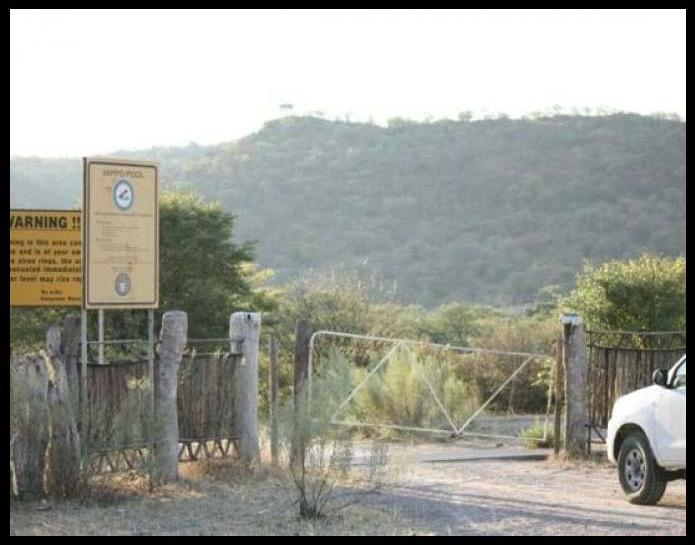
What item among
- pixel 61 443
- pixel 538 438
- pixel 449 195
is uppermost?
pixel 449 195

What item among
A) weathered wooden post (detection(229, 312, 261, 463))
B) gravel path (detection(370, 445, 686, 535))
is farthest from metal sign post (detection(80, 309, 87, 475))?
gravel path (detection(370, 445, 686, 535))

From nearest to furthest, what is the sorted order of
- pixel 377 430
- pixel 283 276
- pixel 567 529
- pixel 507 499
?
pixel 567 529, pixel 507 499, pixel 377 430, pixel 283 276

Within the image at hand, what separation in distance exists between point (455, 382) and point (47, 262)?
341 inches

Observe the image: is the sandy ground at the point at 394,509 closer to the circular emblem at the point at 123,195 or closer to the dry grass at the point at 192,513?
the dry grass at the point at 192,513

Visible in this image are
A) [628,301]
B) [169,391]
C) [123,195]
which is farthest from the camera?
[628,301]

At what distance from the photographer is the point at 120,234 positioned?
1567cm

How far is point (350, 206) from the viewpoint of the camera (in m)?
70.4

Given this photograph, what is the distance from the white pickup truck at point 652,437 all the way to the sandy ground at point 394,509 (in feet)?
0.75

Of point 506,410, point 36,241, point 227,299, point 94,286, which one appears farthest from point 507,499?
point 227,299

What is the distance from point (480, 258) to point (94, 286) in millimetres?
50780

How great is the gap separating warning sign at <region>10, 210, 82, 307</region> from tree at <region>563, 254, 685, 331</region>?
10.8 m

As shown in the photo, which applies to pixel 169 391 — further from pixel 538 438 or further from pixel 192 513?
pixel 538 438

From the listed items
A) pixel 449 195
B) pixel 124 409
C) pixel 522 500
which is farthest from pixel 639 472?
pixel 449 195

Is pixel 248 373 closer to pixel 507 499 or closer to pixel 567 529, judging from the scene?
pixel 507 499
